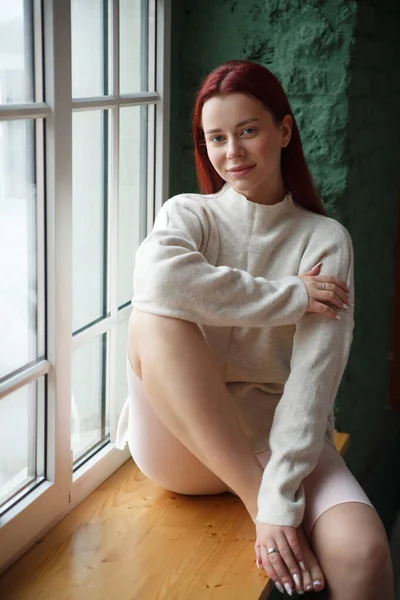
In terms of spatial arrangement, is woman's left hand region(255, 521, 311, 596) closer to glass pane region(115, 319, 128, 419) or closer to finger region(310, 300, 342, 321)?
finger region(310, 300, 342, 321)

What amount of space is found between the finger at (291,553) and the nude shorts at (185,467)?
0.11 meters

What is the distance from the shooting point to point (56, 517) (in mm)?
2113

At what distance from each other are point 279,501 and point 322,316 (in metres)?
0.42

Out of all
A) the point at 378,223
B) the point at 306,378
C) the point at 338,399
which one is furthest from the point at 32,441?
the point at 378,223

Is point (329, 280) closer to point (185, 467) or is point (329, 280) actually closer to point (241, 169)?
point (241, 169)

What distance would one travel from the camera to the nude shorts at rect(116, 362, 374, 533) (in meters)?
1.92

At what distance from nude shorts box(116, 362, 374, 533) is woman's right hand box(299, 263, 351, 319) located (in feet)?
1.21

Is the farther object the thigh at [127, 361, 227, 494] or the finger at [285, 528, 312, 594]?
the thigh at [127, 361, 227, 494]

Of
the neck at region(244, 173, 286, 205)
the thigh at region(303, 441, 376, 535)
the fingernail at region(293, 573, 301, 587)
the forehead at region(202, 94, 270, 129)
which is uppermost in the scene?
the forehead at region(202, 94, 270, 129)

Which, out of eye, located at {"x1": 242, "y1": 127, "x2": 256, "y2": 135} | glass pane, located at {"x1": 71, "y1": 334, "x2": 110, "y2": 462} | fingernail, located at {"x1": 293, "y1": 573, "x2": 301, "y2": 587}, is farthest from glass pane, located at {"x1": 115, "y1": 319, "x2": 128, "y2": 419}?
fingernail, located at {"x1": 293, "y1": 573, "x2": 301, "y2": 587}

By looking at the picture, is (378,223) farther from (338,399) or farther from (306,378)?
(306,378)

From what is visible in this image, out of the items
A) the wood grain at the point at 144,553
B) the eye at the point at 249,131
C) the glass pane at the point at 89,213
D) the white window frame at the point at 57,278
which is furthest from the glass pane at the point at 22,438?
the eye at the point at 249,131

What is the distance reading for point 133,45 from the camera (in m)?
2.38

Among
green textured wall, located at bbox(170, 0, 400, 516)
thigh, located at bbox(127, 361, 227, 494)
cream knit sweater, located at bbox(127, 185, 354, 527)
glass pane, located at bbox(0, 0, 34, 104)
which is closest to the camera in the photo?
glass pane, located at bbox(0, 0, 34, 104)
